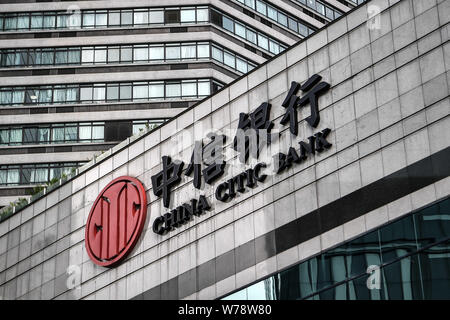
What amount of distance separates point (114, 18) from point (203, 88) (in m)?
10.3

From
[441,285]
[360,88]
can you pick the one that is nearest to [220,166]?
[360,88]

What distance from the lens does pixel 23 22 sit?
7888cm

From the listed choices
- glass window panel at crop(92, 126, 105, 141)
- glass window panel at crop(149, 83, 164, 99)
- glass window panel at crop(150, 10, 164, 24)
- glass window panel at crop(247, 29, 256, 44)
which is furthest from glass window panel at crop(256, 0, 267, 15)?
glass window panel at crop(92, 126, 105, 141)

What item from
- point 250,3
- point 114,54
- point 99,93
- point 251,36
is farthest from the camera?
point 250,3

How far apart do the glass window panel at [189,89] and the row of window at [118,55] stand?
2235 millimetres

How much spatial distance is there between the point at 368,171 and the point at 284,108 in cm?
582

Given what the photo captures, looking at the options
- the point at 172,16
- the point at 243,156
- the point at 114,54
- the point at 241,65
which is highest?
the point at 172,16

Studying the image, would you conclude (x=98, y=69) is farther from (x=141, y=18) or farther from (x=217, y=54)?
(x=217, y=54)

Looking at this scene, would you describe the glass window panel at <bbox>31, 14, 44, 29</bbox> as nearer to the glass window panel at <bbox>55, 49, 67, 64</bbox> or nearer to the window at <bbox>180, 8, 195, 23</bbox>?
the glass window panel at <bbox>55, 49, 67, 64</bbox>

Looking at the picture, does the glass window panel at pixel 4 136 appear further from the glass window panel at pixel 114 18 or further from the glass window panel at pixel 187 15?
the glass window panel at pixel 187 15

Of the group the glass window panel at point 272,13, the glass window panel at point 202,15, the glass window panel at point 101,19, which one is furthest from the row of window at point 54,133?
the glass window panel at point 272,13

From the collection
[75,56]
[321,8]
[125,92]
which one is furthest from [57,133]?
[321,8]

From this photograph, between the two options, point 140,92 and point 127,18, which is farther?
point 127,18

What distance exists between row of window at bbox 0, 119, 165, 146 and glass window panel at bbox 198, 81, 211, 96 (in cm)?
427
